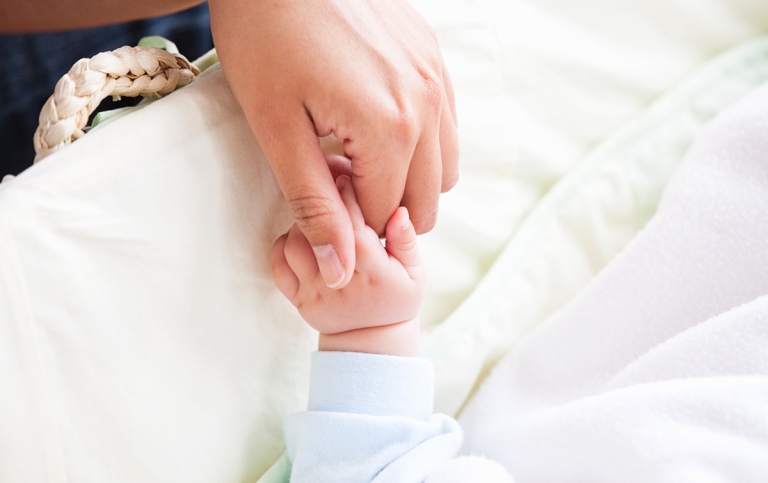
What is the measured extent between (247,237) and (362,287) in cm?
11

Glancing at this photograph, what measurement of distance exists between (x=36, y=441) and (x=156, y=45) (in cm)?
35

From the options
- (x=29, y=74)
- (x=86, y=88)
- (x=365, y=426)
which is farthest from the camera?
(x=29, y=74)

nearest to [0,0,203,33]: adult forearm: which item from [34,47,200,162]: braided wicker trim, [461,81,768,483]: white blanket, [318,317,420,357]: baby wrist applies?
[34,47,200,162]: braided wicker trim

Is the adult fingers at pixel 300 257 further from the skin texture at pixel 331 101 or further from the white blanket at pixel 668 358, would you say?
the white blanket at pixel 668 358

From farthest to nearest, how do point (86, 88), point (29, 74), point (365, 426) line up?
point (29, 74)
point (365, 426)
point (86, 88)

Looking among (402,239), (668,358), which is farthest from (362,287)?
(668,358)

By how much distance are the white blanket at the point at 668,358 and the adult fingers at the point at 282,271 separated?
0.29 metres

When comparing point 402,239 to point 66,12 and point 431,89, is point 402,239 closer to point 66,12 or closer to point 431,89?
point 431,89

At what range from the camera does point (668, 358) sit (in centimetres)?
66

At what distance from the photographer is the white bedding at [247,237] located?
1.43 feet

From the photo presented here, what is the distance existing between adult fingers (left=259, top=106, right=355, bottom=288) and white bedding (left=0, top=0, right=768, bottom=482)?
0.18 feet

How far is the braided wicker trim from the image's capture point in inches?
18.8

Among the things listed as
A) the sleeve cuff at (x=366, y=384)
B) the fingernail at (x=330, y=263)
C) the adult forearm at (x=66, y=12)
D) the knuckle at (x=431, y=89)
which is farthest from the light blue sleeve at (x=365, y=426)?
the adult forearm at (x=66, y=12)

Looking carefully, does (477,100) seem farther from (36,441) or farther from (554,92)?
(36,441)
